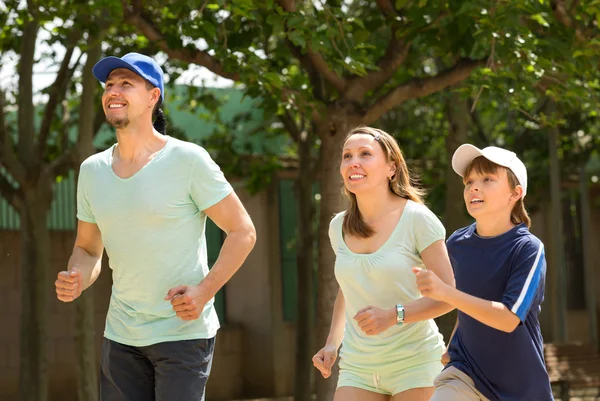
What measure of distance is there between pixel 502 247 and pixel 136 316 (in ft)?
5.00

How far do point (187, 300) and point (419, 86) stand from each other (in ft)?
18.6

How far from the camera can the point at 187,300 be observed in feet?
13.3

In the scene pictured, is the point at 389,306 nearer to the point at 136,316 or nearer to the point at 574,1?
the point at 136,316

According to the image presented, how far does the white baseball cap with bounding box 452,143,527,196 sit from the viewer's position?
4.49 meters

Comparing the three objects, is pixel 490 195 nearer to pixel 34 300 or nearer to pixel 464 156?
pixel 464 156

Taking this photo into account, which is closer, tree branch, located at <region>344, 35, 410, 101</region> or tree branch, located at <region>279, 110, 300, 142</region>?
tree branch, located at <region>344, 35, 410, 101</region>

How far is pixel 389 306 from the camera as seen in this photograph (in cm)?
450

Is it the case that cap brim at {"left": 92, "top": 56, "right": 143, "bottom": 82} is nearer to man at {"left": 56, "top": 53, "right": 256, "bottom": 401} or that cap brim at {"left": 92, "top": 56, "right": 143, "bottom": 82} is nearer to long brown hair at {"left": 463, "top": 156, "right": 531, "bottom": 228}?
man at {"left": 56, "top": 53, "right": 256, "bottom": 401}

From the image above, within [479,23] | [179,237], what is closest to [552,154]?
[479,23]

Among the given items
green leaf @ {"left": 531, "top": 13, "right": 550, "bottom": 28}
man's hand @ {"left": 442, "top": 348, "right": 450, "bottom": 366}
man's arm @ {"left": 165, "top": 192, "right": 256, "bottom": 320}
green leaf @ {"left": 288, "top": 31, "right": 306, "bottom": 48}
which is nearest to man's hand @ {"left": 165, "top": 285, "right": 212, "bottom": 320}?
man's arm @ {"left": 165, "top": 192, "right": 256, "bottom": 320}

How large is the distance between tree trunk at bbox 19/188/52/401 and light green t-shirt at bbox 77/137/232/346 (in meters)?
6.18

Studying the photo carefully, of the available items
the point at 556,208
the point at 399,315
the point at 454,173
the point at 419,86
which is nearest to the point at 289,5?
the point at 419,86

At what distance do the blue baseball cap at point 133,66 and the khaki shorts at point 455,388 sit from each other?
5.69ft

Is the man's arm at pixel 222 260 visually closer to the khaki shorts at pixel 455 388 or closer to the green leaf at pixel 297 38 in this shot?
the khaki shorts at pixel 455 388
